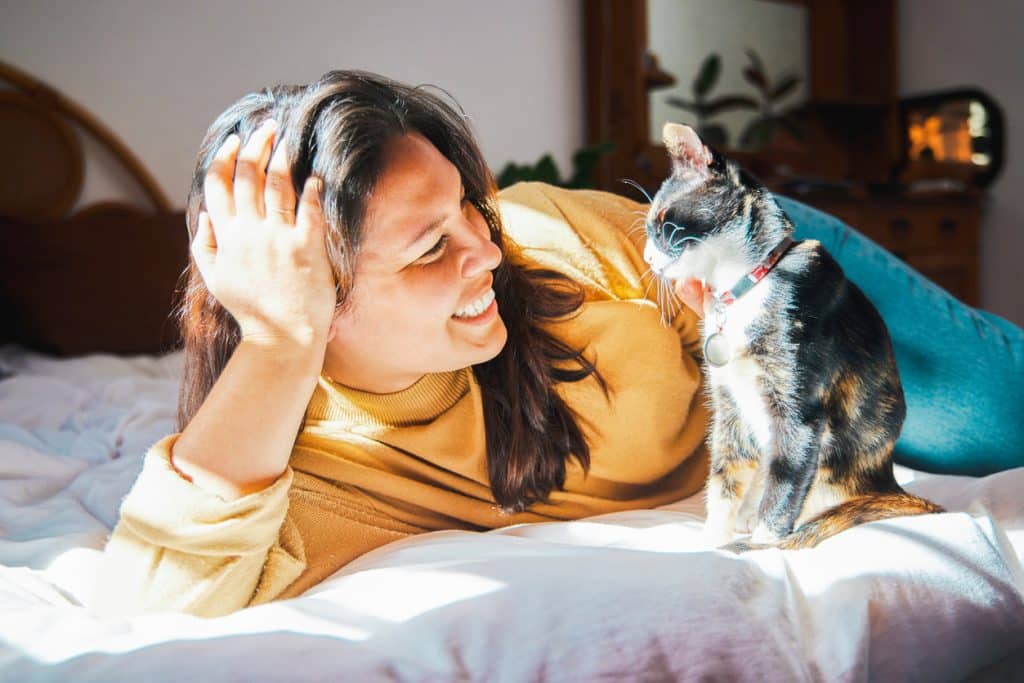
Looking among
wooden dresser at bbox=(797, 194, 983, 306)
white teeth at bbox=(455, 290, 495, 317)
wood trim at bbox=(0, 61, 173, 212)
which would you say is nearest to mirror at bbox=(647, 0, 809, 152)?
wooden dresser at bbox=(797, 194, 983, 306)

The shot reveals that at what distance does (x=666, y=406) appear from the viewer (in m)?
0.81

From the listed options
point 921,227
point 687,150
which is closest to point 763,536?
point 687,150

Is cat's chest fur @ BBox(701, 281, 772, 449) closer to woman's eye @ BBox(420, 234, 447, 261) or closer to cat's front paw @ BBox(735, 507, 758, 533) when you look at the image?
cat's front paw @ BBox(735, 507, 758, 533)

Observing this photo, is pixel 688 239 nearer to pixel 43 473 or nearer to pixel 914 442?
pixel 914 442

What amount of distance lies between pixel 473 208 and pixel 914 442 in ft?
1.53

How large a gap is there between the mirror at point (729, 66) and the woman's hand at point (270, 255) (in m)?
2.47

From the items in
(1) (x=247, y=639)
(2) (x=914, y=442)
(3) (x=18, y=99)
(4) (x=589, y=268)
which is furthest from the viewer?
(3) (x=18, y=99)

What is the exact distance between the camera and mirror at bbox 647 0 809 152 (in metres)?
3.00

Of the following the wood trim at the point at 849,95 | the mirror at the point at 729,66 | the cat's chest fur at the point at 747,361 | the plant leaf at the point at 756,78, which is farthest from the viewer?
the wood trim at the point at 849,95

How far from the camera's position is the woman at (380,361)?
0.61m

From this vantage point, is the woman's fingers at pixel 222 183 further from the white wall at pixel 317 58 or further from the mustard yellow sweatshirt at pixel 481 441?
the white wall at pixel 317 58

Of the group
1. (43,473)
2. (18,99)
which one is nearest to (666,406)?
(43,473)

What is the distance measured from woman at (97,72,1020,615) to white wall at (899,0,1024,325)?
9.89 ft

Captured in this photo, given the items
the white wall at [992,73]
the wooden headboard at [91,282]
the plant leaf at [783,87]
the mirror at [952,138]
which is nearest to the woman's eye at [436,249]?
the wooden headboard at [91,282]
